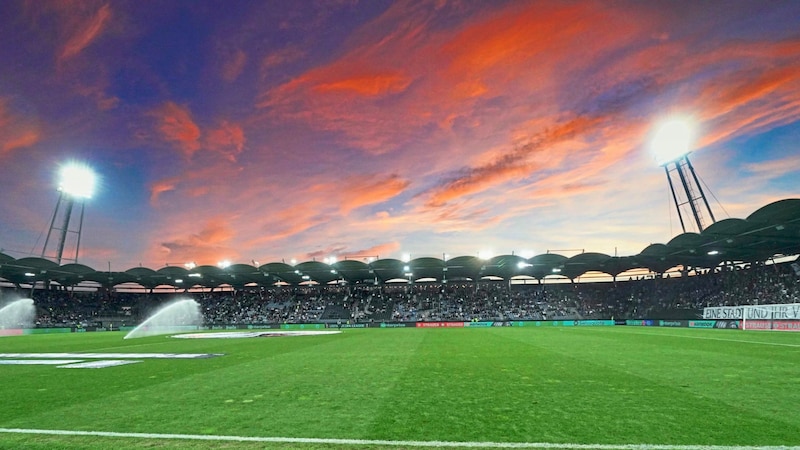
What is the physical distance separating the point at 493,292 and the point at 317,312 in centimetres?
2986

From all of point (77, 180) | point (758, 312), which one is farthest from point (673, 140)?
point (77, 180)

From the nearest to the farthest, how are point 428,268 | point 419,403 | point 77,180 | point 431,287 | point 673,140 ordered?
1. point 419,403
2. point 673,140
3. point 77,180
4. point 428,268
5. point 431,287

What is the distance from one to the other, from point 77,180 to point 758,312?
8554cm

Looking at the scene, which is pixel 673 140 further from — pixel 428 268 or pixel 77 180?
pixel 77 180

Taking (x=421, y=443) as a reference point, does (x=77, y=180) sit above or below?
above

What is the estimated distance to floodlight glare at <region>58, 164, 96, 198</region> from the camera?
2613 inches

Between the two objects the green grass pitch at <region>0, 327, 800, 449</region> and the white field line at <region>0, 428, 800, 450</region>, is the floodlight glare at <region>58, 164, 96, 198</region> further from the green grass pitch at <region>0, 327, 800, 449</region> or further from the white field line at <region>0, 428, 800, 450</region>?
the white field line at <region>0, 428, 800, 450</region>

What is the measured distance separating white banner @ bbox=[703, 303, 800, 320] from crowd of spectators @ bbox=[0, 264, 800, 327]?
10.3 m

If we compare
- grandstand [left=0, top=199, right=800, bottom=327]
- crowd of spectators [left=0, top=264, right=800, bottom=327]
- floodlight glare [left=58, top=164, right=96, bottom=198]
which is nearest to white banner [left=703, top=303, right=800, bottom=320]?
grandstand [left=0, top=199, right=800, bottom=327]

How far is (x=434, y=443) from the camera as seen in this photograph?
5.65 meters

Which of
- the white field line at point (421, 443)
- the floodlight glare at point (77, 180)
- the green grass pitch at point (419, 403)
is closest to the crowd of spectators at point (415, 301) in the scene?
the floodlight glare at point (77, 180)

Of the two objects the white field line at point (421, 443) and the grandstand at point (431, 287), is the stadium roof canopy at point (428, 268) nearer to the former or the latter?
the grandstand at point (431, 287)

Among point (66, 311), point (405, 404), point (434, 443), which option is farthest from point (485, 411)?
point (66, 311)

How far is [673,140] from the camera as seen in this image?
182 ft
